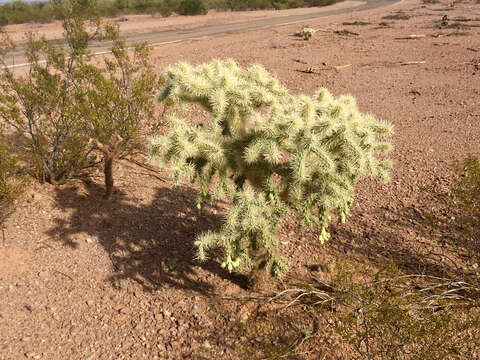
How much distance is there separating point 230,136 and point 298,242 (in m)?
1.56

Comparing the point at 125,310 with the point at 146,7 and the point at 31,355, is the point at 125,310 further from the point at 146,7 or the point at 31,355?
the point at 146,7

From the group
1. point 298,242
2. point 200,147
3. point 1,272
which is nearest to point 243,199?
point 200,147

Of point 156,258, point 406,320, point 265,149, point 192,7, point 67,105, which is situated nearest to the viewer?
point 406,320

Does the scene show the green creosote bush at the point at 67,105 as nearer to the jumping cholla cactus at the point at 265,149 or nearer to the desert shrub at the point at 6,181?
the desert shrub at the point at 6,181

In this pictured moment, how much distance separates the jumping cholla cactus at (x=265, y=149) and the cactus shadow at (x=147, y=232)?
77 cm

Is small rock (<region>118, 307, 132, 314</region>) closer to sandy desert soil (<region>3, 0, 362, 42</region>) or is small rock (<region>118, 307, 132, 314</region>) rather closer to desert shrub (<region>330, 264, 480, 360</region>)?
desert shrub (<region>330, 264, 480, 360</region>)

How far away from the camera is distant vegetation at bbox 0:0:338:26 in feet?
96.7

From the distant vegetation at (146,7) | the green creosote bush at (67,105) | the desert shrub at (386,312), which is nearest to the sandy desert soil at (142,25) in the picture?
the distant vegetation at (146,7)

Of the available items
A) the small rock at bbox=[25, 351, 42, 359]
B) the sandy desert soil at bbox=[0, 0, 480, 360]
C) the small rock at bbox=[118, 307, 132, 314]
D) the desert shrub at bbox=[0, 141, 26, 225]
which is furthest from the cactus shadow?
the small rock at bbox=[25, 351, 42, 359]

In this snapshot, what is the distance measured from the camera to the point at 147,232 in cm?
398

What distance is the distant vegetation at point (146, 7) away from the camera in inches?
1160

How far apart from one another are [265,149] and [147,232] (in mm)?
2000

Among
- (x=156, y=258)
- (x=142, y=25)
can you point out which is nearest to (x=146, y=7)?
(x=142, y=25)

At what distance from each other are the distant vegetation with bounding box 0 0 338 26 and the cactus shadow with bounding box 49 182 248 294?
83.8ft
